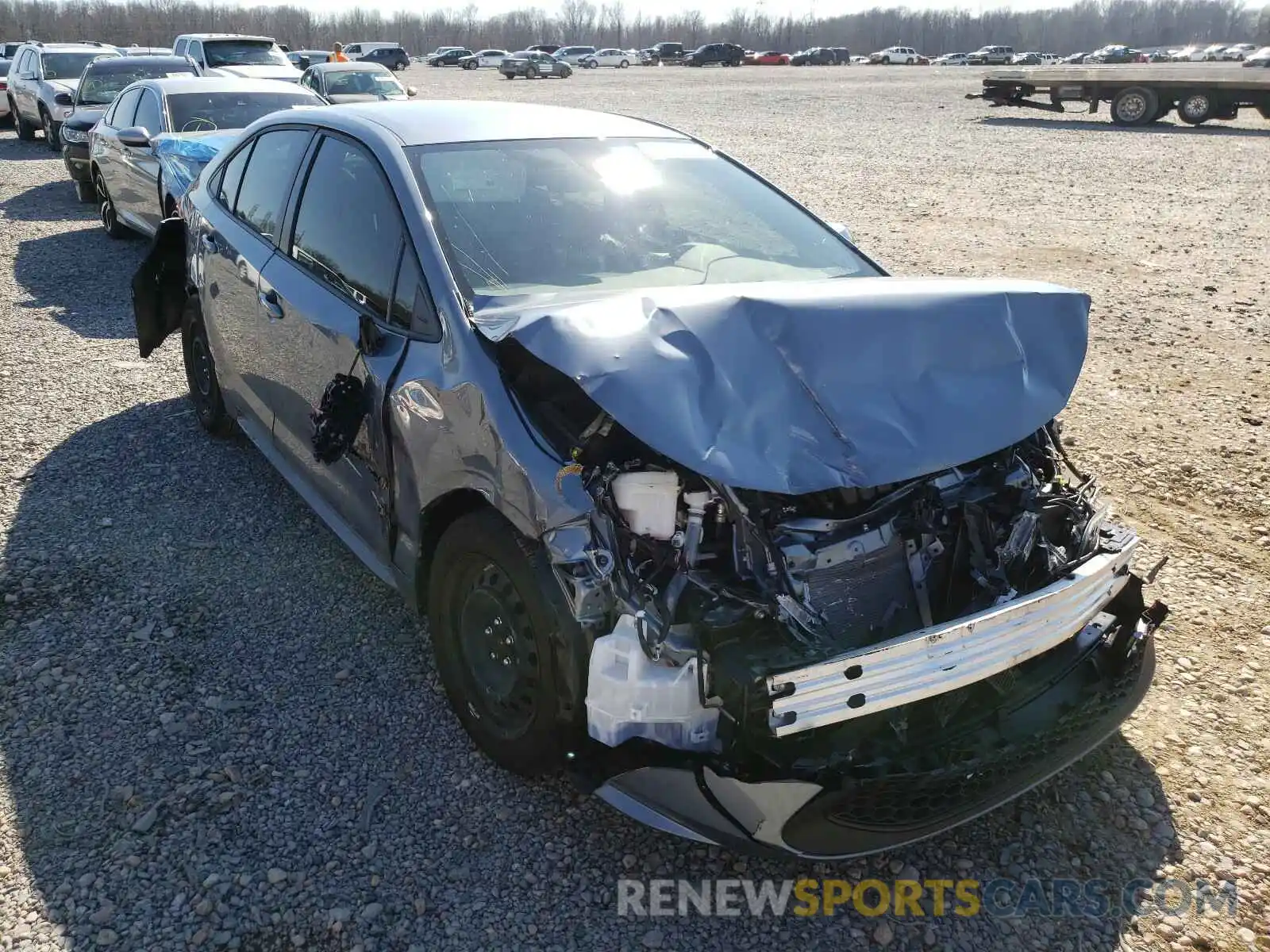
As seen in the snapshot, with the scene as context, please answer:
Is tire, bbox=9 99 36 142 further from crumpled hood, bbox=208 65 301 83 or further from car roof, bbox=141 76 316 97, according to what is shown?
car roof, bbox=141 76 316 97

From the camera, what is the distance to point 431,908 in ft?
8.29

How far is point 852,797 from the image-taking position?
7.50ft

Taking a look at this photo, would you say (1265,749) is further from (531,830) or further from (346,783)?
(346,783)

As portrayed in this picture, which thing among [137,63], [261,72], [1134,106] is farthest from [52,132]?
[1134,106]

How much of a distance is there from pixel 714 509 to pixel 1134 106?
2375cm

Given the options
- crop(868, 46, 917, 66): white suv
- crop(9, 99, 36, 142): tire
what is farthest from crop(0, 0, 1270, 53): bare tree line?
crop(9, 99, 36, 142): tire

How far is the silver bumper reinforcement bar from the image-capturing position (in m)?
2.24

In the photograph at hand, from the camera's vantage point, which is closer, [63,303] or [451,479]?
[451,479]

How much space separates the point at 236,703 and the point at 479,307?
5.09ft

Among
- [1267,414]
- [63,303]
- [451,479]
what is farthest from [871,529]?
[63,303]

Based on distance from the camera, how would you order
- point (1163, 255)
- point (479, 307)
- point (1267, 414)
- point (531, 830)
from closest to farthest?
1. point (531, 830)
2. point (479, 307)
3. point (1267, 414)
4. point (1163, 255)

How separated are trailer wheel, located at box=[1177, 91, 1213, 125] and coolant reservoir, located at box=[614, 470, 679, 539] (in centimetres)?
2370

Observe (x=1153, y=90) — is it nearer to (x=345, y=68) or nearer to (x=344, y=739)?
(x=345, y=68)

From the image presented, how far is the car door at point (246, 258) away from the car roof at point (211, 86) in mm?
5423
